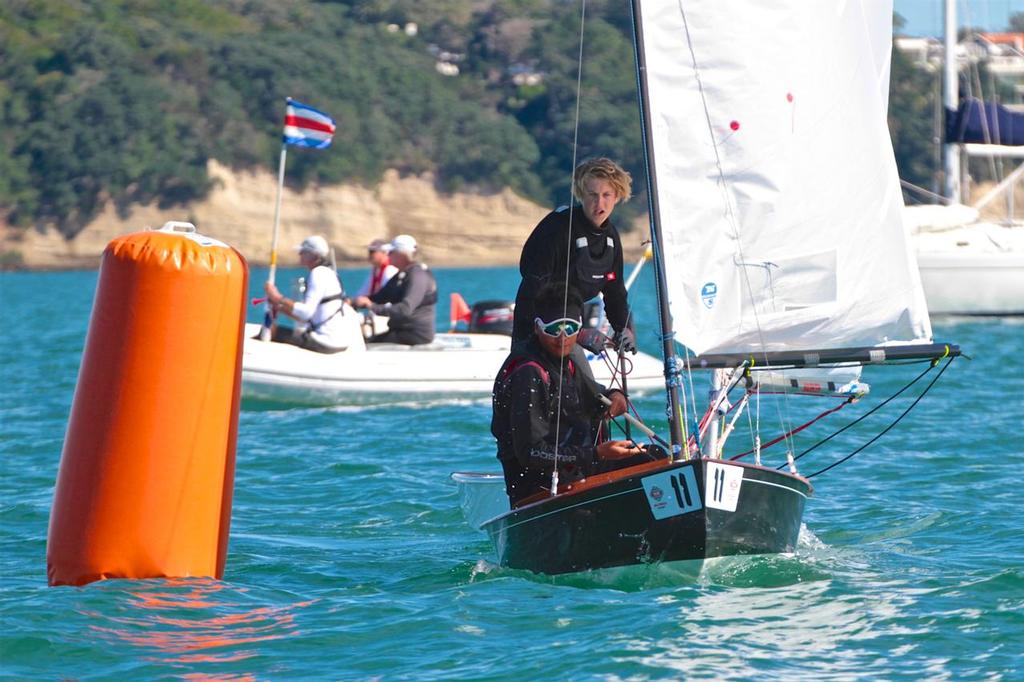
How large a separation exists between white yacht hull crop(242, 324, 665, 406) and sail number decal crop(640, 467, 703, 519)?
8.01 m

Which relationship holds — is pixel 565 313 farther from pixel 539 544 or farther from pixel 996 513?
pixel 996 513

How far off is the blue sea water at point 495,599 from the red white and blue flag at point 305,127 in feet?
21.0

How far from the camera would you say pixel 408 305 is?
15477mm

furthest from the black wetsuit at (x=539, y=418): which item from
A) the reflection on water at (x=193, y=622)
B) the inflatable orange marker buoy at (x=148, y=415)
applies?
the inflatable orange marker buoy at (x=148, y=415)

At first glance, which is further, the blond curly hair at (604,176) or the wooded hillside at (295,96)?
the wooded hillside at (295,96)

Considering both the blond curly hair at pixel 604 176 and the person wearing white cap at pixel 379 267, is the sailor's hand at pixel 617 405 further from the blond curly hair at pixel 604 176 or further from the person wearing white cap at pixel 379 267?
the person wearing white cap at pixel 379 267

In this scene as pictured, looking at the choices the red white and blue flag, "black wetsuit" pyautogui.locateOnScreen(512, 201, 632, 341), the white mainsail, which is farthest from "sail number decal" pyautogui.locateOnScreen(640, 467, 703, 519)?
the red white and blue flag

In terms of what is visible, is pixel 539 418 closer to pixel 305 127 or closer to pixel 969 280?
pixel 305 127

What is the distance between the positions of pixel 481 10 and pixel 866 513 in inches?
3255

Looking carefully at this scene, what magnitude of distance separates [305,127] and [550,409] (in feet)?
35.6

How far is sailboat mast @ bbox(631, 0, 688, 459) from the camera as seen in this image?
22.9ft

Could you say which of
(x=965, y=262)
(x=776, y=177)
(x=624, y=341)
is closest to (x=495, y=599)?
(x=624, y=341)

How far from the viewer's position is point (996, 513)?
920 cm

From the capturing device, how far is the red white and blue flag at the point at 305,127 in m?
17.2
